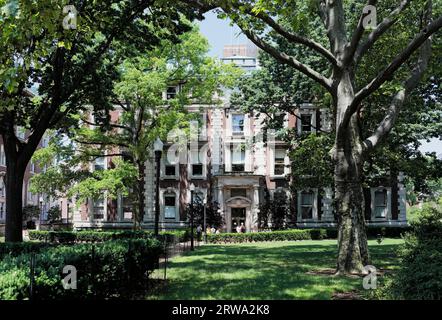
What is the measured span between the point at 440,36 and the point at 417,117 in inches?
458

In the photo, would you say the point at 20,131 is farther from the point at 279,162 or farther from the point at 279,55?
the point at 279,55

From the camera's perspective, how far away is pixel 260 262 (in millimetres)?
17531

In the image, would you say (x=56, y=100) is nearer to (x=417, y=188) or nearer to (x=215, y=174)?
(x=215, y=174)

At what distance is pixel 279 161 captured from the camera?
42.8 metres

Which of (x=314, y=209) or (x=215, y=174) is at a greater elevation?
(x=215, y=174)

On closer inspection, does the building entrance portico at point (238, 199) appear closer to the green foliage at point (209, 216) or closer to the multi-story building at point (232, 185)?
the multi-story building at point (232, 185)

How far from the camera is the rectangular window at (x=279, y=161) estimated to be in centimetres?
4265

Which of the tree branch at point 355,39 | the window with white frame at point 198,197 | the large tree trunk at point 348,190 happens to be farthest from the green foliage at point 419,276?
the window with white frame at point 198,197

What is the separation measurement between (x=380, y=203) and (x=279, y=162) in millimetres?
9735

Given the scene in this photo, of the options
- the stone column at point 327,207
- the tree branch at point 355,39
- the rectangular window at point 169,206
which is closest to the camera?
the tree branch at point 355,39

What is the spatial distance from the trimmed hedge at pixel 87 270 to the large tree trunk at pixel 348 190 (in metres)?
5.18

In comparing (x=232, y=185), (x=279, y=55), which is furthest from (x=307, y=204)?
(x=279, y=55)
